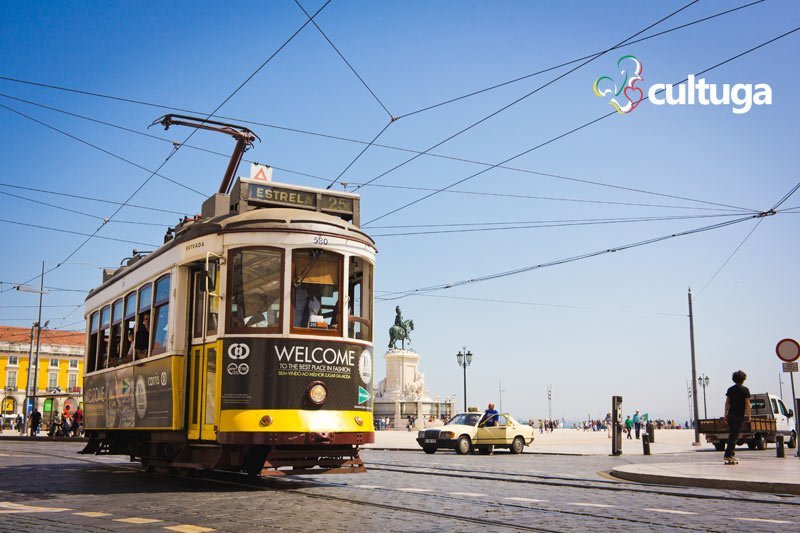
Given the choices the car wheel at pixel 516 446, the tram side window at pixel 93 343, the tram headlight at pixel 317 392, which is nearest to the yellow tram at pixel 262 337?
the tram headlight at pixel 317 392

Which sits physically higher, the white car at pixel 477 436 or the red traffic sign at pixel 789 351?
the red traffic sign at pixel 789 351

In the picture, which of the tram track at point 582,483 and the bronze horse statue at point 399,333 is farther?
the bronze horse statue at point 399,333

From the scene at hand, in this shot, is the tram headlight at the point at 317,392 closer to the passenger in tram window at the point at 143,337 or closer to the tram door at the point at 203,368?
the tram door at the point at 203,368

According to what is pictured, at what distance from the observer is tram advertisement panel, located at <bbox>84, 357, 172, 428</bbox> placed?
1198 cm

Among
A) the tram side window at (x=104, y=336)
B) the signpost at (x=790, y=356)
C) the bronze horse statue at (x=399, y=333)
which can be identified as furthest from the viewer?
the bronze horse statue at (x=399, y=333)

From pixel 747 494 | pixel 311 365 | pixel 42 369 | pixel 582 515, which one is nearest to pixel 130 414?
pixel 311 365

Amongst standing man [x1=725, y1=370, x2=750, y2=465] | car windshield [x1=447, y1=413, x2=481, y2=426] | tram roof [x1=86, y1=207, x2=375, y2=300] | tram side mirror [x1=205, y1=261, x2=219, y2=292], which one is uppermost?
tram roof [x1=86, y1=207, x2=375, y2=300]

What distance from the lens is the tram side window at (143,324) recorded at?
13039mm

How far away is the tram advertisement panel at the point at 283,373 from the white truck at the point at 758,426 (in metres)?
19.1

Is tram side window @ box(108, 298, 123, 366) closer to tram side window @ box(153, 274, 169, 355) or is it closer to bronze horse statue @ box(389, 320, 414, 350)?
tram side window @ box(153, 274, 169, 355)

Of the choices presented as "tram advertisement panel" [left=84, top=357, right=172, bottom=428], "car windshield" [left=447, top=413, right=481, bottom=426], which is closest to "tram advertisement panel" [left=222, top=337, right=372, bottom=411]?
"tram advertisement panel" [left=84, top=357, right=172, bottom=428]

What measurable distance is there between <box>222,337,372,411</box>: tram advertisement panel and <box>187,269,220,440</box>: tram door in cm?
28

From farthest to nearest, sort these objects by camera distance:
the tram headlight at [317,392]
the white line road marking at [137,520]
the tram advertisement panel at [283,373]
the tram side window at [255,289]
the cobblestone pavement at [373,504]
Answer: the tram side window at [255,289] → the tram headlight at [317,392] → the tram advertisement panel at [283,373] → the white line road marking at [137,520] → the cobblestone pavement at [373,504]

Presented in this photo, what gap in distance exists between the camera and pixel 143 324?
13281mm
